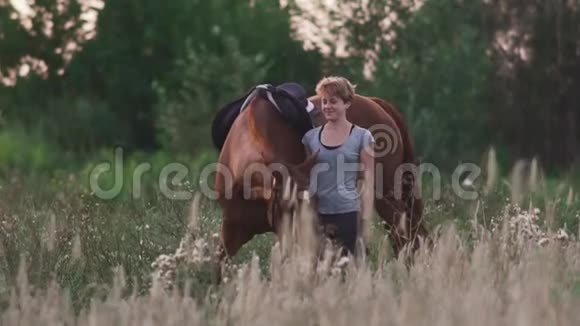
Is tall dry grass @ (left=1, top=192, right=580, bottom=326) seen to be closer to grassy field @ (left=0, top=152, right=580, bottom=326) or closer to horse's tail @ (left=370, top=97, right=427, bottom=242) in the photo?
grassy field @ (left=0, top=152, right=580, bottom=326)

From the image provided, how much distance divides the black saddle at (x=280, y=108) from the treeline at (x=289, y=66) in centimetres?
1774

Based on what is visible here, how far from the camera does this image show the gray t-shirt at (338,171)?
8625mm

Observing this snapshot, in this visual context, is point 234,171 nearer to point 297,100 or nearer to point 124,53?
point 297,100

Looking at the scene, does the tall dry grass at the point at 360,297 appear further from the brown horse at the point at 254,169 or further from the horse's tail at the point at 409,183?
the horse's tail at the point at 409,183

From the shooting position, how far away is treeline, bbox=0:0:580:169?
2844 centimetres

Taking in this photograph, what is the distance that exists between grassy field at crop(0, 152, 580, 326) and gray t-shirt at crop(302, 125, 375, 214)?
0.54 m

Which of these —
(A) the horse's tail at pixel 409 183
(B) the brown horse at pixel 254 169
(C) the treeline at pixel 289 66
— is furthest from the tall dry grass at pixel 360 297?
(C) the treeline at pixel 289 66

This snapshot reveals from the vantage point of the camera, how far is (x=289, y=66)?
1241 inches

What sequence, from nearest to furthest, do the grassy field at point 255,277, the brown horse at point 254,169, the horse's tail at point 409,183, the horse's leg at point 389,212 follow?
the grassy field at point 255,277
the brown horse at point 254,169
the horse's leg at point 389,212
the horse's tail at point 409,183

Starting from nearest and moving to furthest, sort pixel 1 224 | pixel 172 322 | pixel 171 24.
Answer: pixel 172 322 < pixel 1 224 < pixel 171 24

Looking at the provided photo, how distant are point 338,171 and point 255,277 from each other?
2177mm

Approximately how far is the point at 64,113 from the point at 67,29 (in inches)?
96.9

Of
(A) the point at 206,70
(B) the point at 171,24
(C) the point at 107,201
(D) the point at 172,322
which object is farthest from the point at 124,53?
(D) the point at 172,322

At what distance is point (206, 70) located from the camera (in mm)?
29844
